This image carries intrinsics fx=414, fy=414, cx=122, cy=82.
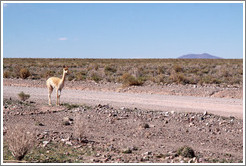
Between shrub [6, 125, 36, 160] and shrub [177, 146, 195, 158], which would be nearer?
shrub [6, 125, 36, 160]

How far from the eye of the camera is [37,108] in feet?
50.6

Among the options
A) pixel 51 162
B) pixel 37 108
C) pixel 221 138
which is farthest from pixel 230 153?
pixel 37 108

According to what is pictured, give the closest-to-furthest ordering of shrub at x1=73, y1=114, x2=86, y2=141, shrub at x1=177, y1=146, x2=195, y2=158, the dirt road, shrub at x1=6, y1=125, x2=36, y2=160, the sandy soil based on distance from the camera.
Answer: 1. shrub at x1=6, y1=125, x2=36, y2=160
2. shrub at x1=177, y1=146, x2=195, y2=158
3. the sandy soil
4. shrub at x1=73, y1=114, x2=86, y2=141
5. the dirt road

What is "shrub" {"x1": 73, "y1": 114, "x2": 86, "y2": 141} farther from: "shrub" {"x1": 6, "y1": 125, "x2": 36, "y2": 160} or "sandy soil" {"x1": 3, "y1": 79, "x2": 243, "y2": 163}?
"shrub" {"x1": 6, "y1": 125, "x2": 36, "y2": 160}

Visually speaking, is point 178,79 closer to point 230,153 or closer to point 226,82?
point 226,82

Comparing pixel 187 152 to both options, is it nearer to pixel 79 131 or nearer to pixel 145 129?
pixel 79 131

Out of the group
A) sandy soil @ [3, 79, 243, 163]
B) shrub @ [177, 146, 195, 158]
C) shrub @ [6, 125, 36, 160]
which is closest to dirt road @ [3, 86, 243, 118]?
sandy soil @ [3, 79, 243, 163]

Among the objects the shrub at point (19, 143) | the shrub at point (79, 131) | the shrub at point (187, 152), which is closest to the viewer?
the shrub at point (19, 143)

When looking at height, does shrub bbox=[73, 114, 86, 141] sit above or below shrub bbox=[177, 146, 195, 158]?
above

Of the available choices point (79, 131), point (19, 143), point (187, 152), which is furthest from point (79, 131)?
point (187, 152)

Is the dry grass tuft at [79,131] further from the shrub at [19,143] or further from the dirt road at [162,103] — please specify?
the dirt road at [162,103]

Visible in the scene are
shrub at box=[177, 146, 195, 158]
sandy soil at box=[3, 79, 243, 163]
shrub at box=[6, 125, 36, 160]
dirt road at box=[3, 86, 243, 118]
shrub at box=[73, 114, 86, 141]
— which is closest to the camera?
shrub at box=[6, 125, 36, 160]

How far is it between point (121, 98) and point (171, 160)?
11331 mm

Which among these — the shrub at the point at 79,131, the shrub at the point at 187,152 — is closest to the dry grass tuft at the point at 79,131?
the shrub at the point at 79,131
